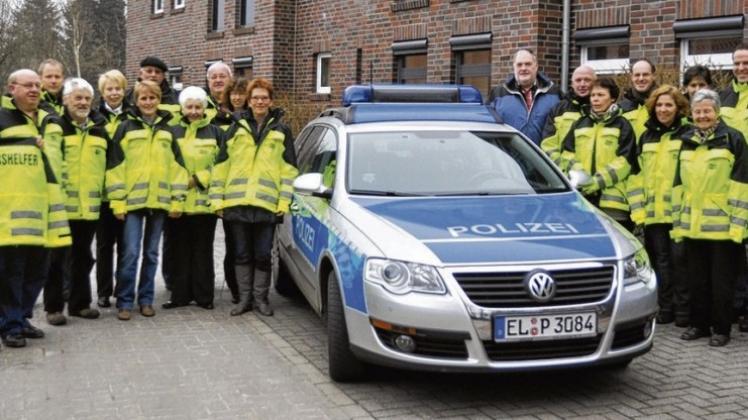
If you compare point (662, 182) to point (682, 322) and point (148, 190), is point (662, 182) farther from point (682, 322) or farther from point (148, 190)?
point (148, 190)

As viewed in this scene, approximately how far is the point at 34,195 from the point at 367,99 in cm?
276

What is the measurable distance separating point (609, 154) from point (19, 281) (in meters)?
4.62

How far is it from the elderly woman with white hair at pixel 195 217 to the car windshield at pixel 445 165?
1758 mm

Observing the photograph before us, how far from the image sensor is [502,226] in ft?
18.1

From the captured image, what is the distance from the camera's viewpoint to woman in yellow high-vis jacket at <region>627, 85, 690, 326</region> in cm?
719

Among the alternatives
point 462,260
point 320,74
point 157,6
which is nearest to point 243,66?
point 320,74

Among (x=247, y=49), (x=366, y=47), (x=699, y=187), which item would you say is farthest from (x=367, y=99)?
(x=247, y=49)

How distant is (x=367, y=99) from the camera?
307 inches

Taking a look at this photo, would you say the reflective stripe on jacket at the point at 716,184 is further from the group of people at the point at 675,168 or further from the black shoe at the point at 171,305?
the black shoe at the point at 171,305

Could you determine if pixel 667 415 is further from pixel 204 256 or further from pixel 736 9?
pixel 736 9

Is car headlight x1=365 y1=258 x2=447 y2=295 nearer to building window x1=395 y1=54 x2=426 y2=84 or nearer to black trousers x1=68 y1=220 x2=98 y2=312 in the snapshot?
black trousers x1=68 y1=220 x2=98 y2=312

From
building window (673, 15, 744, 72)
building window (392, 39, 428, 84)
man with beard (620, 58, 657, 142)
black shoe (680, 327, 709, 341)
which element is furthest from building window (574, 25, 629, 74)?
black shoe (680, 327, 709, 341)

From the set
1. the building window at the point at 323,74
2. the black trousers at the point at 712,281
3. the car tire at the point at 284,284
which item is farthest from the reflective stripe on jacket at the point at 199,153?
the building window at the point at 323,74

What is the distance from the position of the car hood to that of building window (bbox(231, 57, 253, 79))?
15123 millimetres
